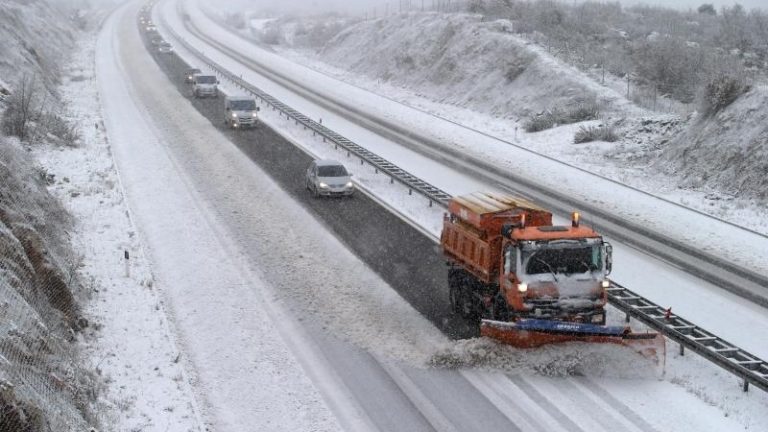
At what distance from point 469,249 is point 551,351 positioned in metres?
3.53

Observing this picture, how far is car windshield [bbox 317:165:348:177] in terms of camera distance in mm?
30422

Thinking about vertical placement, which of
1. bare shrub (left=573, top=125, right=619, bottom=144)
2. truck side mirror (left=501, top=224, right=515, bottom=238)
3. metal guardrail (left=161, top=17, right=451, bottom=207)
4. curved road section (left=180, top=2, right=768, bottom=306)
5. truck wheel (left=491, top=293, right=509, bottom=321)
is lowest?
curved road section (left=180, top=2, right=768, bottom=306)

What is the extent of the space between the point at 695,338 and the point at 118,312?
1319 cm

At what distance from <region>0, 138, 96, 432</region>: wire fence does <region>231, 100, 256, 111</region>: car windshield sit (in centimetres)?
2236

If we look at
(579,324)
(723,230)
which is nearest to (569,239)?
(579,324)

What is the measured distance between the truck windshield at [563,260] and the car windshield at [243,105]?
3083cm

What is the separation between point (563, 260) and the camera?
15805mm

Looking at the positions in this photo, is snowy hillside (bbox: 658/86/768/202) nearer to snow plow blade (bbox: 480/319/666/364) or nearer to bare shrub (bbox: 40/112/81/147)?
snow plow blade (bbox: 480/319/666/364)

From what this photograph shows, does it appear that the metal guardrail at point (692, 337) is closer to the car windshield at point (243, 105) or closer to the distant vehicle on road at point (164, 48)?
the car windshield at point (243, 105)

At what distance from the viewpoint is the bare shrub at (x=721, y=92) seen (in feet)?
109

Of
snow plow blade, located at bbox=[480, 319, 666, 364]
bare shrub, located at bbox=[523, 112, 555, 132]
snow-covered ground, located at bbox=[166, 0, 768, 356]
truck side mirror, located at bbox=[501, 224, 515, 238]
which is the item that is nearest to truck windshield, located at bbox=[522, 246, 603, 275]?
truck side mirror, located at bbox=[501, 224, 515, 238]

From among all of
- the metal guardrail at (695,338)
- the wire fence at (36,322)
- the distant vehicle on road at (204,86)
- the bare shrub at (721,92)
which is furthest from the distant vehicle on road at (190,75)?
the metal guardrail at (695,338)

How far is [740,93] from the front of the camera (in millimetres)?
33188

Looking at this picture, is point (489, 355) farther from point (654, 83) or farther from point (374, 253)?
point (654, 83)
